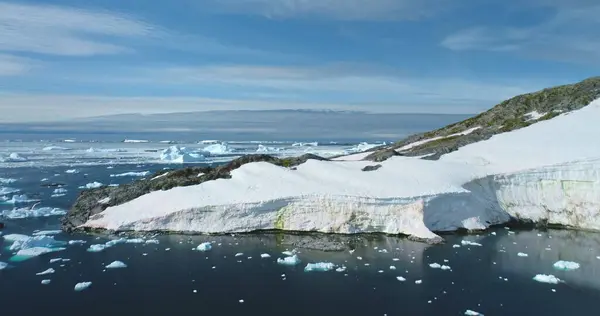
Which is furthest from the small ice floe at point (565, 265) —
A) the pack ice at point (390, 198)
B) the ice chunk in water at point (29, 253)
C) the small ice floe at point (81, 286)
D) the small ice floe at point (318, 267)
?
the ice chunk in water at point (29, 253)

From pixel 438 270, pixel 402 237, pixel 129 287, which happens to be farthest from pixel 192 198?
pixel 438 270

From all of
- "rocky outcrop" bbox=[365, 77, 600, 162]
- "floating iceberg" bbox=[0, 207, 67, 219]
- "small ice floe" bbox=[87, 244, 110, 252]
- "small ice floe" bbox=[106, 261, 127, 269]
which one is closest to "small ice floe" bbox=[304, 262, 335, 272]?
"small ice floe" bbox=[106, 261, 127, 269]

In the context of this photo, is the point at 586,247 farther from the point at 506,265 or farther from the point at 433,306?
the point at 433,306

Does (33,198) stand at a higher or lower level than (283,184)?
lower

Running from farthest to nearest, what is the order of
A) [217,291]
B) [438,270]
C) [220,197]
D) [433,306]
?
[220,197] < [438,270] < [217,291] < [433,306]

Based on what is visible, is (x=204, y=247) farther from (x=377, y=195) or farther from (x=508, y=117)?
(x=508, y=117)

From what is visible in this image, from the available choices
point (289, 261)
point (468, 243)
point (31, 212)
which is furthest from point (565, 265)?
point (31, 212)

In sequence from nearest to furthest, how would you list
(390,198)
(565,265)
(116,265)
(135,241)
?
1. (565,265)
2. (116,265)
3. (135,241)
4. (390,198)
